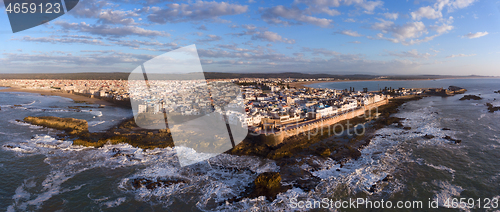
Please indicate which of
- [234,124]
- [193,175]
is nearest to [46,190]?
[193,175]

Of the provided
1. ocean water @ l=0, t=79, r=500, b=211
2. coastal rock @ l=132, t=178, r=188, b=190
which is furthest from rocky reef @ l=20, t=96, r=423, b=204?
ocean water @ l=0, t=79, r=500, b=211

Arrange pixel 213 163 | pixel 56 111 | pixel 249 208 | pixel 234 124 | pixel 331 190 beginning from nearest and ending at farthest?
pixel 249 208 < pixel 331 190 < pixel 213 163 < pixel 234 124 < pixel 56 111

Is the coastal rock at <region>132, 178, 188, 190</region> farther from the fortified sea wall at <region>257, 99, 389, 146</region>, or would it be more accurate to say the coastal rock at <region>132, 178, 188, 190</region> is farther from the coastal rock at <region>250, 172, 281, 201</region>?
the fortified sea wall at <region>257, 99, 389, 146</region>

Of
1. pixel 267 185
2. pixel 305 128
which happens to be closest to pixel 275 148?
pixel 267 185

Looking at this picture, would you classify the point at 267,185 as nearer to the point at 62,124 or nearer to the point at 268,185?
the point at 268,185

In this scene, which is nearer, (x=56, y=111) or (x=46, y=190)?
(x=46, y=190)

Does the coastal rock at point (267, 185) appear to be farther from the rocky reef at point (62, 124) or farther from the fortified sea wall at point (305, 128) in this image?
the rocky reef at point (62, 124)

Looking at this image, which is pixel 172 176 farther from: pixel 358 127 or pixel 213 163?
pixel 358 127

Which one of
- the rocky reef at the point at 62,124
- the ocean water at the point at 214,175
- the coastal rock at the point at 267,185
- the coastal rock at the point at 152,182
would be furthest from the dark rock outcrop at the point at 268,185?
the rocky reef at the point at 62,124
